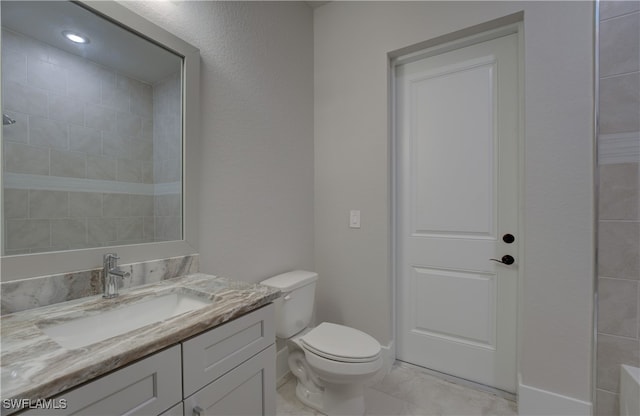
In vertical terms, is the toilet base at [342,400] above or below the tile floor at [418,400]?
above

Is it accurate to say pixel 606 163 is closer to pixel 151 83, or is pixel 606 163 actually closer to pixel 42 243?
pixel 151 83

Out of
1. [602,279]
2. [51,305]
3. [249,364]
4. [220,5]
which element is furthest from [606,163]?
[51,305]

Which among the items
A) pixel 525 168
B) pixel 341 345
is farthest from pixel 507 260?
pixel 341 345

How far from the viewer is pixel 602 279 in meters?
1.41

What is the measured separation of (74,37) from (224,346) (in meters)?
1.20

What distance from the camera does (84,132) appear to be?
107 centimetres

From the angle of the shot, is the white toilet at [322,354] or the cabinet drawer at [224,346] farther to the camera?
the white toilet at [322,354]

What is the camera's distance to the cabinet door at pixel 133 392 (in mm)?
575

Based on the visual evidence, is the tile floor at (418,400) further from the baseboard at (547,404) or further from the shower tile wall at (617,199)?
the shower tile wall at (617,199)

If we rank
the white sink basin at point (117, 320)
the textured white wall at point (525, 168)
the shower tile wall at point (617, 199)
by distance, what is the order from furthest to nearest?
the textured white wall at point (525, 168) → the shower tile wall at point (617, 199) → the white sink basin at point (117, 320)

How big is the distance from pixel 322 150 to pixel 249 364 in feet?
5.37

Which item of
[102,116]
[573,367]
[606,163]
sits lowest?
[573,367]

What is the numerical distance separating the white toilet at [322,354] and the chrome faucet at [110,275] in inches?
31.5

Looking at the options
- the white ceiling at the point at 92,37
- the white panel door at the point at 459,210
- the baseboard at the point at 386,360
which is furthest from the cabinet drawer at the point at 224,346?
the white panel door at the point at 459,210
